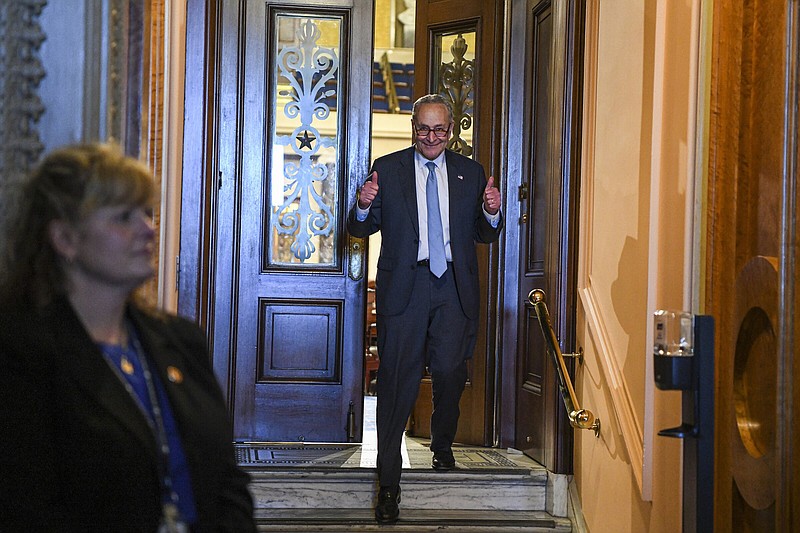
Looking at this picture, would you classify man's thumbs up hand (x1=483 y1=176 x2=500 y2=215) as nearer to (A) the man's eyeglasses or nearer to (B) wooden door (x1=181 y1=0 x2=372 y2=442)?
(A) the man's eyeglasses

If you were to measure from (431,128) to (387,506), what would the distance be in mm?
1595

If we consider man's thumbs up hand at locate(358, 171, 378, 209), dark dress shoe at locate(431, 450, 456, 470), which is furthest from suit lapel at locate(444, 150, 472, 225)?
dark dress shoe at locate(431, 450, 456, 470)

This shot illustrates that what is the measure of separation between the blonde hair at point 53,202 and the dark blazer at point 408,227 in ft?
8.86

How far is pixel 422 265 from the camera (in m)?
4.47

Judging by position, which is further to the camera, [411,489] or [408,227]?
[411,489]

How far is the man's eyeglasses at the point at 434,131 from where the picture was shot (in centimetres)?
450

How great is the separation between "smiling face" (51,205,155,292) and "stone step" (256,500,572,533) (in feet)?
9.16

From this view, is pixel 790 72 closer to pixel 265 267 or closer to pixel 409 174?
pixel 409 174

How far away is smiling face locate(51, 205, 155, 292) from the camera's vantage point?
67.2 inches

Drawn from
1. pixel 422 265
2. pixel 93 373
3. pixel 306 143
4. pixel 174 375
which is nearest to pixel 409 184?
pixel 422 265

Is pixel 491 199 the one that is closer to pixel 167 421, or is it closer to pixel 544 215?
pixel 544 215

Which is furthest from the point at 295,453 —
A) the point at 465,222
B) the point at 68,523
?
the point at 68,523

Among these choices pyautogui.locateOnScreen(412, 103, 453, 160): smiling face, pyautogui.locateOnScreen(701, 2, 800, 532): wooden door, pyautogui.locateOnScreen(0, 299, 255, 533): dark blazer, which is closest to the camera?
pyautogui.locateOnScreen(0, 299, 255, 533): dark blazer

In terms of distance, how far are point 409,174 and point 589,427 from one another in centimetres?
130
